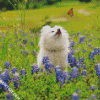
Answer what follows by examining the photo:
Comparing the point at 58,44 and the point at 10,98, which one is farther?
the point at 58,44

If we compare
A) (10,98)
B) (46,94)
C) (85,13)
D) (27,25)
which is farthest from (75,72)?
(85,13)

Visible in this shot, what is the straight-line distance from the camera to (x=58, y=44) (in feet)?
12.3

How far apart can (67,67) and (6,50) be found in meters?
2.22

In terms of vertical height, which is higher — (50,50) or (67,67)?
(50,50)

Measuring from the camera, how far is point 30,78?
10.8 feet

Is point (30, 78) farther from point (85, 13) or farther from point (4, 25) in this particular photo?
A: point (85, 13)

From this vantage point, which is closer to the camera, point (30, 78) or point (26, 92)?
point (26, 92)

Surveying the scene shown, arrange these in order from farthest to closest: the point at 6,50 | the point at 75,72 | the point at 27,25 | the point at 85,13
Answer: the point at 85,13 < the point at 27,25 < the point at 6,50 < the point at 75,72

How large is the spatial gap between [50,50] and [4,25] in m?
7.45

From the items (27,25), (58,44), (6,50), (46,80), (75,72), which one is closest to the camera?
(75,72)

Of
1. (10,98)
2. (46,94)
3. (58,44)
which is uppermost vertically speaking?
(58,44)

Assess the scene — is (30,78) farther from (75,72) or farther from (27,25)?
(27,25)

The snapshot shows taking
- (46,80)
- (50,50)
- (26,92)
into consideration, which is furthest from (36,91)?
(50,50)

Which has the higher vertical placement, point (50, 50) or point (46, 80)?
point (50, 50)
